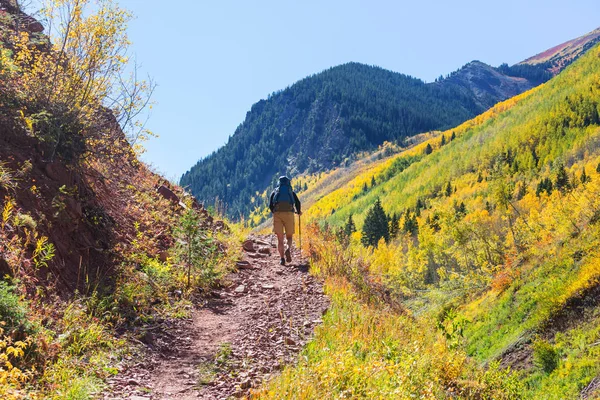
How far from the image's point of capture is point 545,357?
12.2 m

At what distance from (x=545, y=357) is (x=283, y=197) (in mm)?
8767

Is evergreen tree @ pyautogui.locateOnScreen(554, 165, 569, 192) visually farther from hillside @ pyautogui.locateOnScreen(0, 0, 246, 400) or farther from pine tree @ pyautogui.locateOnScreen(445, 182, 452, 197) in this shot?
hillside @ pyautogui.locateOnScreen(0, 0, 246, 400)

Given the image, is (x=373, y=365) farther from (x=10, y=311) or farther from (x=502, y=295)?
(x=502, y=295)

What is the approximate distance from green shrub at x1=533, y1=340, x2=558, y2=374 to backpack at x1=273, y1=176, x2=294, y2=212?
27.4 feet

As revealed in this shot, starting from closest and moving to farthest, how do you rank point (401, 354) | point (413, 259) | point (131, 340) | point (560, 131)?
point (131, 340)
point (401, 354)
point (413, 259)
point (560, 131)

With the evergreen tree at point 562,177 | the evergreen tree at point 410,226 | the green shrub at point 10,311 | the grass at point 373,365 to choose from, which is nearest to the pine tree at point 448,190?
the evergreen tree at point 410,226

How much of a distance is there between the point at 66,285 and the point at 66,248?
2.66ft

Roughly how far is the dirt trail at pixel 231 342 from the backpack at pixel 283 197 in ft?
7.22

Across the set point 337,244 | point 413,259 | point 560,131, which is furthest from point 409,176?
point 337,244

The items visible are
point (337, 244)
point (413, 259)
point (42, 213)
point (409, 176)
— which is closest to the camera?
point (42, 213)

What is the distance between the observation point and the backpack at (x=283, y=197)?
1156 cm

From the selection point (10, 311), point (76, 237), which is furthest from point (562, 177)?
point (10, 311)

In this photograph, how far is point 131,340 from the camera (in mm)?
5832

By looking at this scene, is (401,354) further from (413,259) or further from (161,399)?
(413,259)
